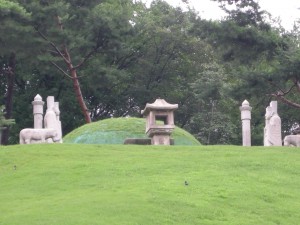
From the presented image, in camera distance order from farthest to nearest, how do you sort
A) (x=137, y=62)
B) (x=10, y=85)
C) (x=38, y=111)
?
(x=137, y=62)
(x=10, y=85)
(x=38, y=111)

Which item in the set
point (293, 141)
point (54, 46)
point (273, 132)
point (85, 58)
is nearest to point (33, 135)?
point (293, 141)

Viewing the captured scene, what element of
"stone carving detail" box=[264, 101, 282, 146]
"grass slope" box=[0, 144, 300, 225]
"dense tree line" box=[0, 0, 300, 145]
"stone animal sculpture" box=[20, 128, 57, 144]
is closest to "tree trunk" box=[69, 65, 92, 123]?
"dense tree line" box=[0, 0, 300, 145]

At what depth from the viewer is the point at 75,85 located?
37844 mm

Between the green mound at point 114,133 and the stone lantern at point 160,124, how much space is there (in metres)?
2.23

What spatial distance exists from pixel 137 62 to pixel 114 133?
13254mm

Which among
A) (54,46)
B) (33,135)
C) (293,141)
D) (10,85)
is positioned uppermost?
(54,46)

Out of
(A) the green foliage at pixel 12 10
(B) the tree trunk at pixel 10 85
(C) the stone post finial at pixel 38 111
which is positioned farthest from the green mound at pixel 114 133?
(B) the tree trunk at pixel 10 85

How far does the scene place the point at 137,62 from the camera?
142 feet

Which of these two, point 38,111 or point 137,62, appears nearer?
point 38,111

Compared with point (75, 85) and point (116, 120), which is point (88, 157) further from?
point (75, 85)

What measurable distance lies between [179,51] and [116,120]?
41.0 feet

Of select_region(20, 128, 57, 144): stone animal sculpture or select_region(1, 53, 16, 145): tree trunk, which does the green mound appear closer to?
select_region(20, 128, 57, 144): stone animal sculpture

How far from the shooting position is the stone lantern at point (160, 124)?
26781 mm

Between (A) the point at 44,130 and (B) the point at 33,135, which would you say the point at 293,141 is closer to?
(A) the point at 44,130
